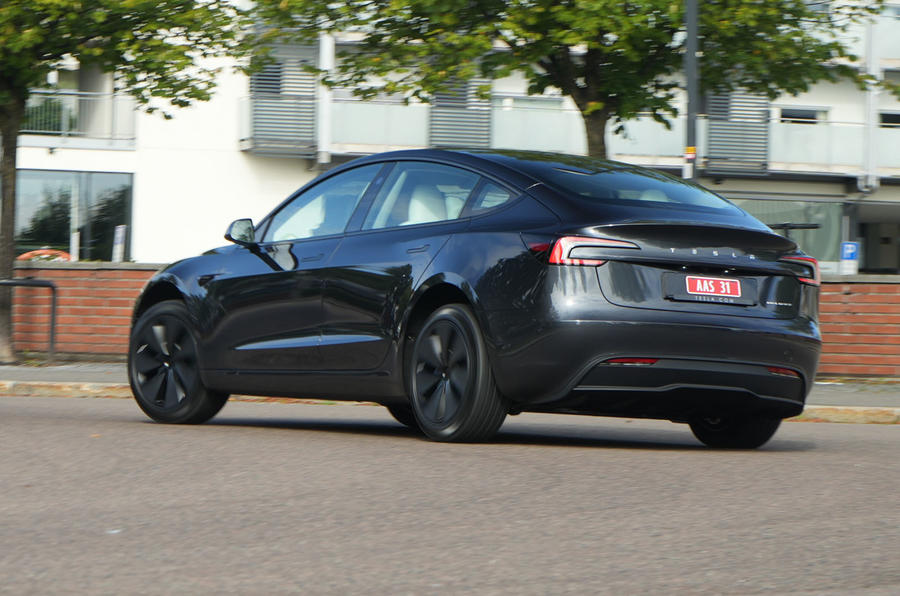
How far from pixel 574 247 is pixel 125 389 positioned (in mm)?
6944

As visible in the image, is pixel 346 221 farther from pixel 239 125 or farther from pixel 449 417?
pixel 239 125

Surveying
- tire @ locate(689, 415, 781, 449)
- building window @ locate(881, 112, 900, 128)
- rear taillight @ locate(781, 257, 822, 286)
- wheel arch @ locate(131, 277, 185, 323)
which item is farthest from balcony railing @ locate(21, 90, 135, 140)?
rear taillight @ locate(781, 257, 822, 286)

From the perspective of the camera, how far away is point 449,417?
23.6 feet

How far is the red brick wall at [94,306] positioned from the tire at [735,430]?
9.98 metres

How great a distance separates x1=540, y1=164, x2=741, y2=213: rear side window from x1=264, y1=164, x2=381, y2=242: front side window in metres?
1.21

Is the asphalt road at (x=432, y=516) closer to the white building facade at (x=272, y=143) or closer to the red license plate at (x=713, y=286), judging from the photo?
the red license plate at (x=713, y=286)

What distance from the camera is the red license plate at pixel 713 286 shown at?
689 centimetres

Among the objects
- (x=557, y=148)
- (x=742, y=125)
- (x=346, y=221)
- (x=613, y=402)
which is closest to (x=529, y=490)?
(x=613, y=402)

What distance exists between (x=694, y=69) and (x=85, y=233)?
21.8m

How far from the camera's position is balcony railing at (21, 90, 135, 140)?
34406 mm

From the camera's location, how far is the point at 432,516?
5094mm

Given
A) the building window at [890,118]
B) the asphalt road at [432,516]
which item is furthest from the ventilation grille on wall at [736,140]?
the asphalt road at [432,516]

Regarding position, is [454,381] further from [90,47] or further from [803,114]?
[803,114]

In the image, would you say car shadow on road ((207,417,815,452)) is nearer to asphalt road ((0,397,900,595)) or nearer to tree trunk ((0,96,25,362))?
asphalt road ((0,397,900,595))
